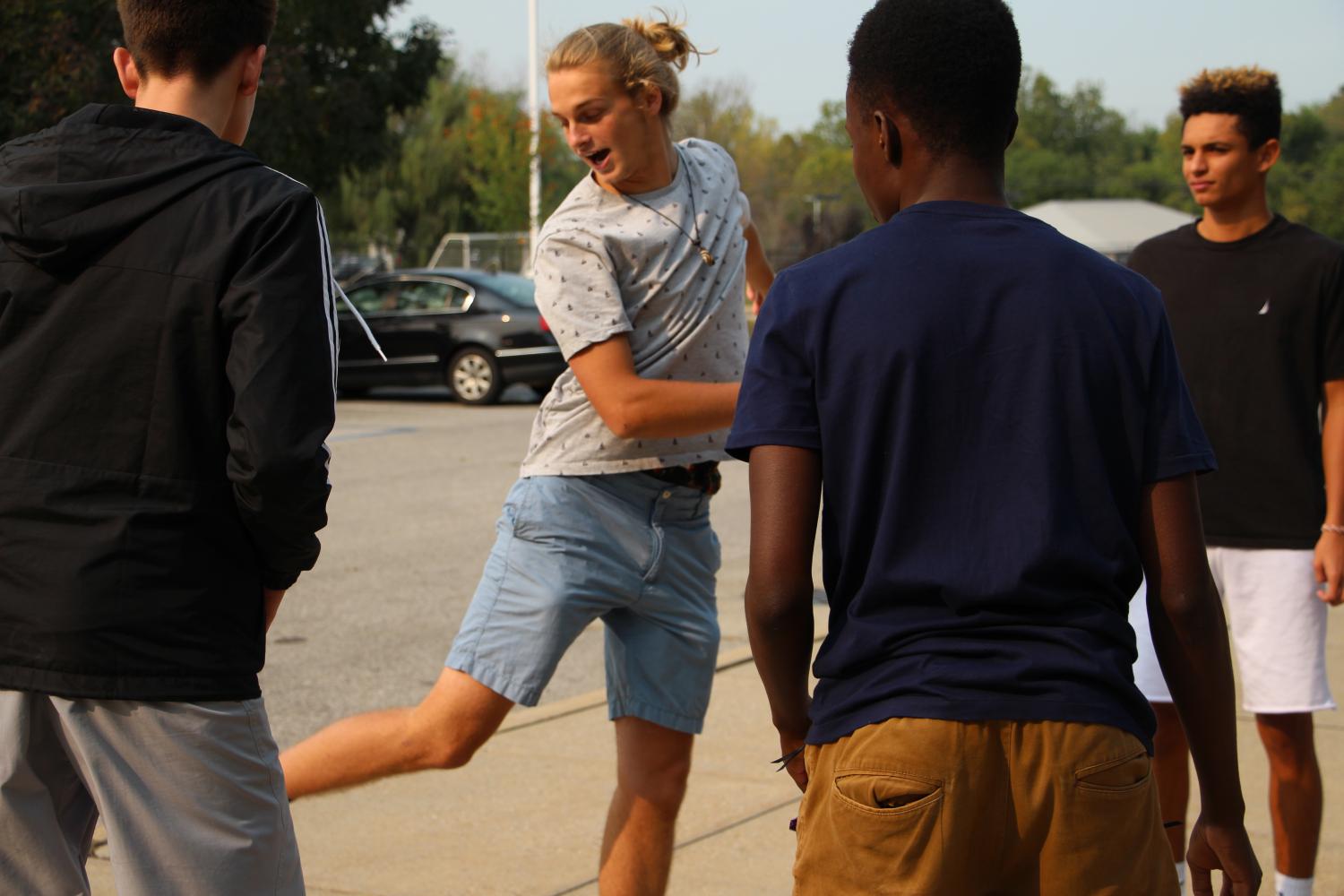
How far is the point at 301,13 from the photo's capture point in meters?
22.6

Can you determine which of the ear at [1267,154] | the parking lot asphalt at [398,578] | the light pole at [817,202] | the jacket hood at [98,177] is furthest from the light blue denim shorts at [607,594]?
the light pole at [817,202]

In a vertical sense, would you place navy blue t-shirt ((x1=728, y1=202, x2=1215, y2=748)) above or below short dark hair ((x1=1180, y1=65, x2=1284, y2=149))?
below

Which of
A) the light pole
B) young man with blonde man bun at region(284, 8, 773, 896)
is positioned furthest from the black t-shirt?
the light pole

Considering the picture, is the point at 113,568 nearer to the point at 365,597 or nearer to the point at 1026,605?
the point at 1026,605

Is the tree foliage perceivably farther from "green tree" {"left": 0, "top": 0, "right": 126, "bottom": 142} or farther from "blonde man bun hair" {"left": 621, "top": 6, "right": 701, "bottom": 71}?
"blonde man bun hair" {"left": 621, "top": 6, "right": 701, "bottom": 71}

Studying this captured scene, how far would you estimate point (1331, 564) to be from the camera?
3.85 m

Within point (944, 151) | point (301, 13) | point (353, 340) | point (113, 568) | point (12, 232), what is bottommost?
point (353, 340)

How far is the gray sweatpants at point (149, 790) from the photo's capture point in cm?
231

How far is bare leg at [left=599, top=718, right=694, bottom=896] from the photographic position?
139 inches

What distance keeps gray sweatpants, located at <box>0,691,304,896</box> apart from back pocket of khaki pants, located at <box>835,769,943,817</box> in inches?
36.9

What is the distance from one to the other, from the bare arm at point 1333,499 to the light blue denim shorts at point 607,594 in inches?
59.6

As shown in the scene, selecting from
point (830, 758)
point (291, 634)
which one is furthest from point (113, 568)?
point (291, 634)

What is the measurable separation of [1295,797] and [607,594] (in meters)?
1.74

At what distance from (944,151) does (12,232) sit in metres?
1.34
